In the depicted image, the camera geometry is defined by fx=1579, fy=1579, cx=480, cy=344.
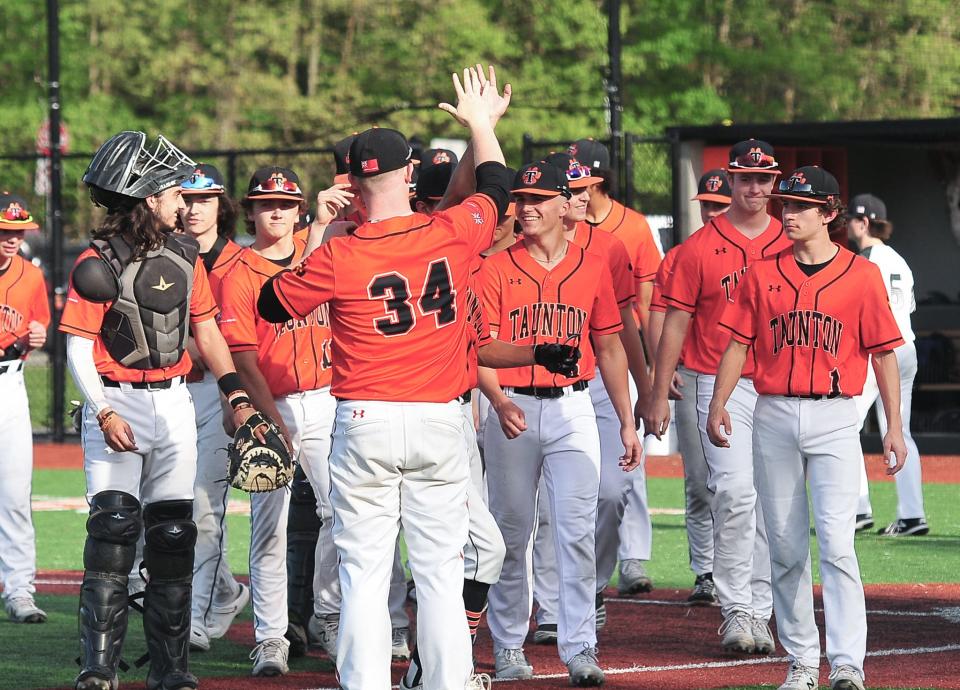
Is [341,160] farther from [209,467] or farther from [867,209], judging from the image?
[867,209]

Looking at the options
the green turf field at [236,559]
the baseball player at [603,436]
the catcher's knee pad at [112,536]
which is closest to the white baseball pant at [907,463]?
the green turf field at [236,559]

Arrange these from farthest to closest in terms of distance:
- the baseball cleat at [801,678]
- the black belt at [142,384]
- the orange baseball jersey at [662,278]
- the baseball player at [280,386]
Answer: the orange baseball jersey at [662,278] → the baseball player at [280,386] → the black belt at [142,384] → the baseball cleat at [801,678]

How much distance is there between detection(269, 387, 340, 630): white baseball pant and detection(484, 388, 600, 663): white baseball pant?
0.81 m

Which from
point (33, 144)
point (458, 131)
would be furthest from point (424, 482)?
point (33, 144)

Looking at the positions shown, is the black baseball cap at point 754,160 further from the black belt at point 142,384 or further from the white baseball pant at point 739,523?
the black belt at point 142,384

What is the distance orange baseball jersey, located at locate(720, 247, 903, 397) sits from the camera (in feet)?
22.5

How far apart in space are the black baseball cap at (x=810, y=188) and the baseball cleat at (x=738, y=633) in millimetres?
2184

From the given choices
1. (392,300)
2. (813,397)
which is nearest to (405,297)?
(392,300)

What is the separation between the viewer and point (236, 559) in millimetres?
11117

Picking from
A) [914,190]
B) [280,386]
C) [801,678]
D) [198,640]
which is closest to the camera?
[801,678]

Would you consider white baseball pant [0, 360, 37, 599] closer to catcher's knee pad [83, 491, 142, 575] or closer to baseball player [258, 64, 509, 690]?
catcher's knee pad [83, 491, 142, 575]

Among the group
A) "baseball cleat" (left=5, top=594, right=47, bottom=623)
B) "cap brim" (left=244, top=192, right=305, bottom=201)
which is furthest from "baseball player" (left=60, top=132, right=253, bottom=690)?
"baseball cleat" (left=5, top=594, right=47, bottom=623)

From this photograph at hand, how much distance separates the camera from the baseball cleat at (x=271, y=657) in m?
7.43

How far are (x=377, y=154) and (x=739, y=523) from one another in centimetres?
325
